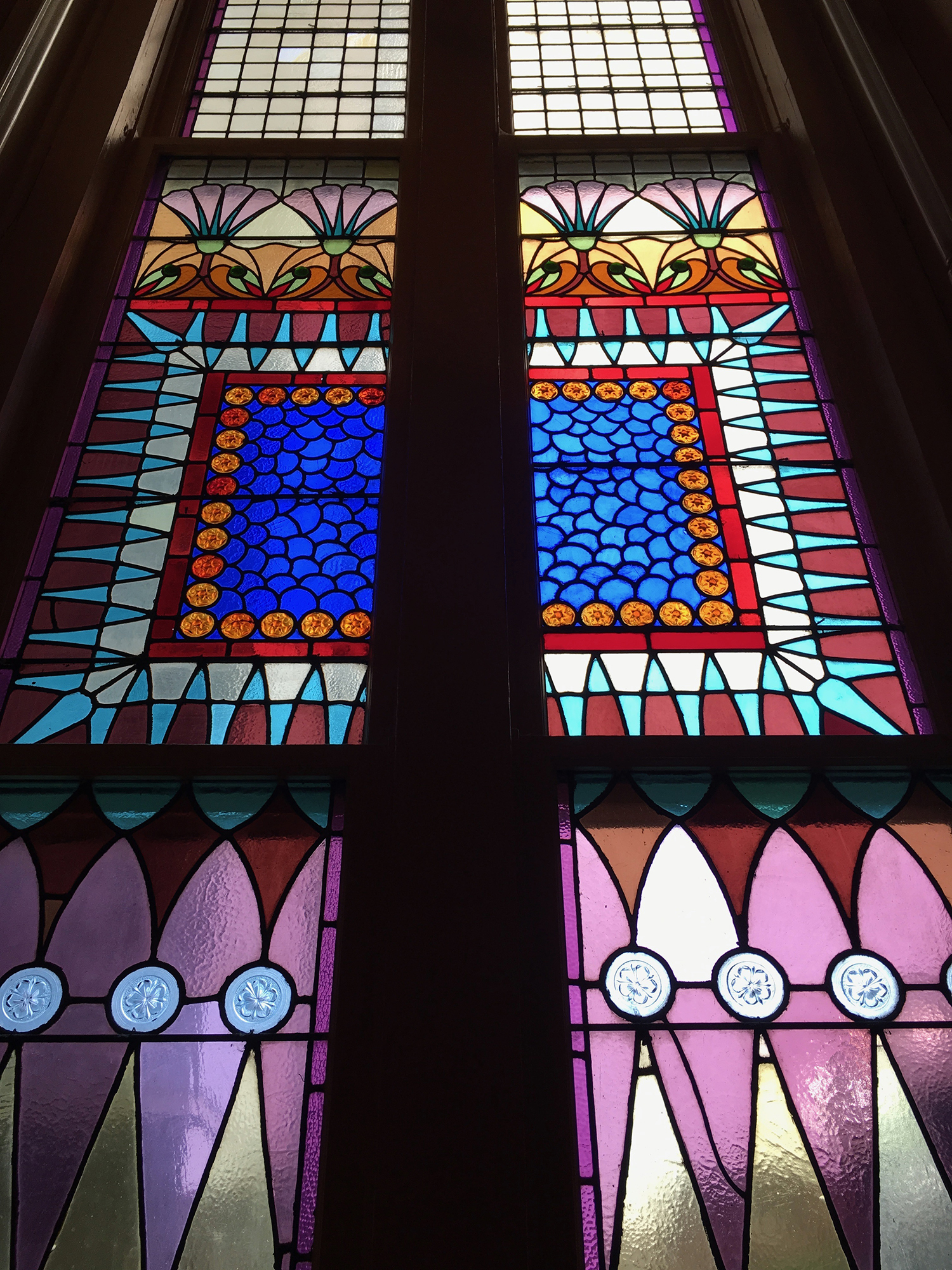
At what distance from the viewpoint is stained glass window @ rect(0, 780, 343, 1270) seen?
1330 mm

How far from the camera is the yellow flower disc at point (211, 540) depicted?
204cm

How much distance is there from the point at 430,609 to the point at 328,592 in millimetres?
223

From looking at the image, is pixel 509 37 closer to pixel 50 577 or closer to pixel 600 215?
pixel 600 215

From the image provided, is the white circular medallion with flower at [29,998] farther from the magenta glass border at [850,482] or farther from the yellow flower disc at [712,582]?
the magenta glass border at [850,482]

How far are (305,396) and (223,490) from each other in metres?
0.30

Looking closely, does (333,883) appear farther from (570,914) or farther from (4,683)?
(4,683)

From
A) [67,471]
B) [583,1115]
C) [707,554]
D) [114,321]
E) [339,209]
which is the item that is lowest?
[583,1115]

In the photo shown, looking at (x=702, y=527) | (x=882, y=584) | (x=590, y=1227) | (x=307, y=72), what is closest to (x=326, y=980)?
(x=590, y=1227)

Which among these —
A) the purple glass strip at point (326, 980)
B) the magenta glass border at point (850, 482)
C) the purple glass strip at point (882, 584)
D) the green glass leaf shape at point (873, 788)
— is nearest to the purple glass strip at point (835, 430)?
the magenta glass border at point (850, 482)

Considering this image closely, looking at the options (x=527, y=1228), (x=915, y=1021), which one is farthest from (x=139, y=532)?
(x=915, y=1021)

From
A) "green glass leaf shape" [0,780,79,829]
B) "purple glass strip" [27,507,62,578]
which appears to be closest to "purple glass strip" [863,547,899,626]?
"green glass leaf shape" [0,780,79,829]

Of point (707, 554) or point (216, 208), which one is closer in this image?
point (707, 554)

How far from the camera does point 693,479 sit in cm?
214

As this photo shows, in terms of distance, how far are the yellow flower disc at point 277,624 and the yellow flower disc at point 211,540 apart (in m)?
0.19
